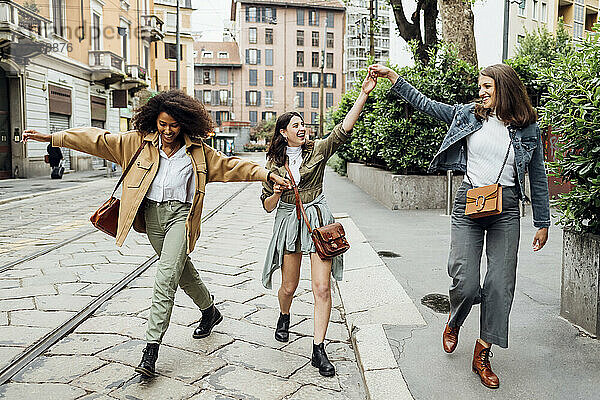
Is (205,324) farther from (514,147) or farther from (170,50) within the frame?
(170,50)

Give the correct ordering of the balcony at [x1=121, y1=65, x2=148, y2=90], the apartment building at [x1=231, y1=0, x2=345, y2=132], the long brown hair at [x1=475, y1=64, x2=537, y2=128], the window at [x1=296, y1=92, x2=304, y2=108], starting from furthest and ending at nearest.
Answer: the window at [x1=296, y1=92, x2=304, y2=108], the apartment building at [x1=231, y1=0, x2=345, y2=132], the balcony at [x1=121, y1=65, x2=148, y2=90], the long brown hair at [x1=475, y1=64, x2=537, y2=128]

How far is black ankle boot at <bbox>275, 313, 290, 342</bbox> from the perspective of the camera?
438 centimetres

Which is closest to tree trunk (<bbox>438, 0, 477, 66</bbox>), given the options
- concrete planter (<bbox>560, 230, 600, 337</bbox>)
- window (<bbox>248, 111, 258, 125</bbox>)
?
concrete planter (<bbox>560, 230, 600, 337</bbox>)

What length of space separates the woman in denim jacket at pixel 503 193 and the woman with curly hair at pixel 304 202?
0.74 m

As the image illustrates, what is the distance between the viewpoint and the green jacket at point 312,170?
3.93 m

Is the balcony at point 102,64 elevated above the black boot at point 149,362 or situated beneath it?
elevated above

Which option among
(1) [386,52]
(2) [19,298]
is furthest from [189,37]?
(2) [19,298]

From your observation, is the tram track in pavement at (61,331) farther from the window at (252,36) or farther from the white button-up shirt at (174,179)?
the window at (252,36)

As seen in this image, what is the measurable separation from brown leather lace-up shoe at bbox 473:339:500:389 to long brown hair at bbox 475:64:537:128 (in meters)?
1.32

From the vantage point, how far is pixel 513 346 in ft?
13.2

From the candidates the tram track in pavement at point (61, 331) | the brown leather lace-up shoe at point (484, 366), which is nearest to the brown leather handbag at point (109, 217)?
the tram track in pavement at point (61, 331)

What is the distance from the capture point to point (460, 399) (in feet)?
10.7

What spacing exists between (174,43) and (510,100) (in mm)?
53504

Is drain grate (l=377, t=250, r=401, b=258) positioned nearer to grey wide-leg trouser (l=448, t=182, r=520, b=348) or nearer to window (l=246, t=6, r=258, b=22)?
grey wide-leg trouser (l=448, t=182, r=520, b=348)
